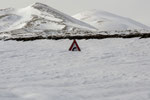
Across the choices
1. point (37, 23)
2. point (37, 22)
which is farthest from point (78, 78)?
point (37, 22)

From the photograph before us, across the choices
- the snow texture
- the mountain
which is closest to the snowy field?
the mountain

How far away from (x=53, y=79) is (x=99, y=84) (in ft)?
5.11

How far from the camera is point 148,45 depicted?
508 inches

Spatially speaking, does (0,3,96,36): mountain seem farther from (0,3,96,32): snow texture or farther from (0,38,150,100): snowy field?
(0,38,150,100): snowy field

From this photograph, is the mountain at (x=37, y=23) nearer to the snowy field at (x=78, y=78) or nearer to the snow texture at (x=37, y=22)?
the snow texture at (x=37, y=22)

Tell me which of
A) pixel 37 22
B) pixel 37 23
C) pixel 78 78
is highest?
pixel 37 22

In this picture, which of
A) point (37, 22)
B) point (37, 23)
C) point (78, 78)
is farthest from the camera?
point (37, 22)

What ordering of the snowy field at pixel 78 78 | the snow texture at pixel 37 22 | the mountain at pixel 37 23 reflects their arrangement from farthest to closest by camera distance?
1. the snow texture at pixel 37 22
2. the mountain at pixel 37 23
3. the snowy field at pixel 78 78

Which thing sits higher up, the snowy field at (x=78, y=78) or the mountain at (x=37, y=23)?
the mountain at (x=37, y=23)

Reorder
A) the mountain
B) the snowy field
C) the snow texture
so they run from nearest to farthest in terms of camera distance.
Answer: the snowy field
the mountain
the snow texture

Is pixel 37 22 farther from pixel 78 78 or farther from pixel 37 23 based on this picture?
pixel 78 78

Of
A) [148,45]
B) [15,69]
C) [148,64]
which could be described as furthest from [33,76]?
[148,45]

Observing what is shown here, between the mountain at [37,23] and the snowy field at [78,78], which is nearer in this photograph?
the snowy field at [78,78]

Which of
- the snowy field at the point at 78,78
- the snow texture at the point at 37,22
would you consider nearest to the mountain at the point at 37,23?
the snow texture at the point at 37,22
